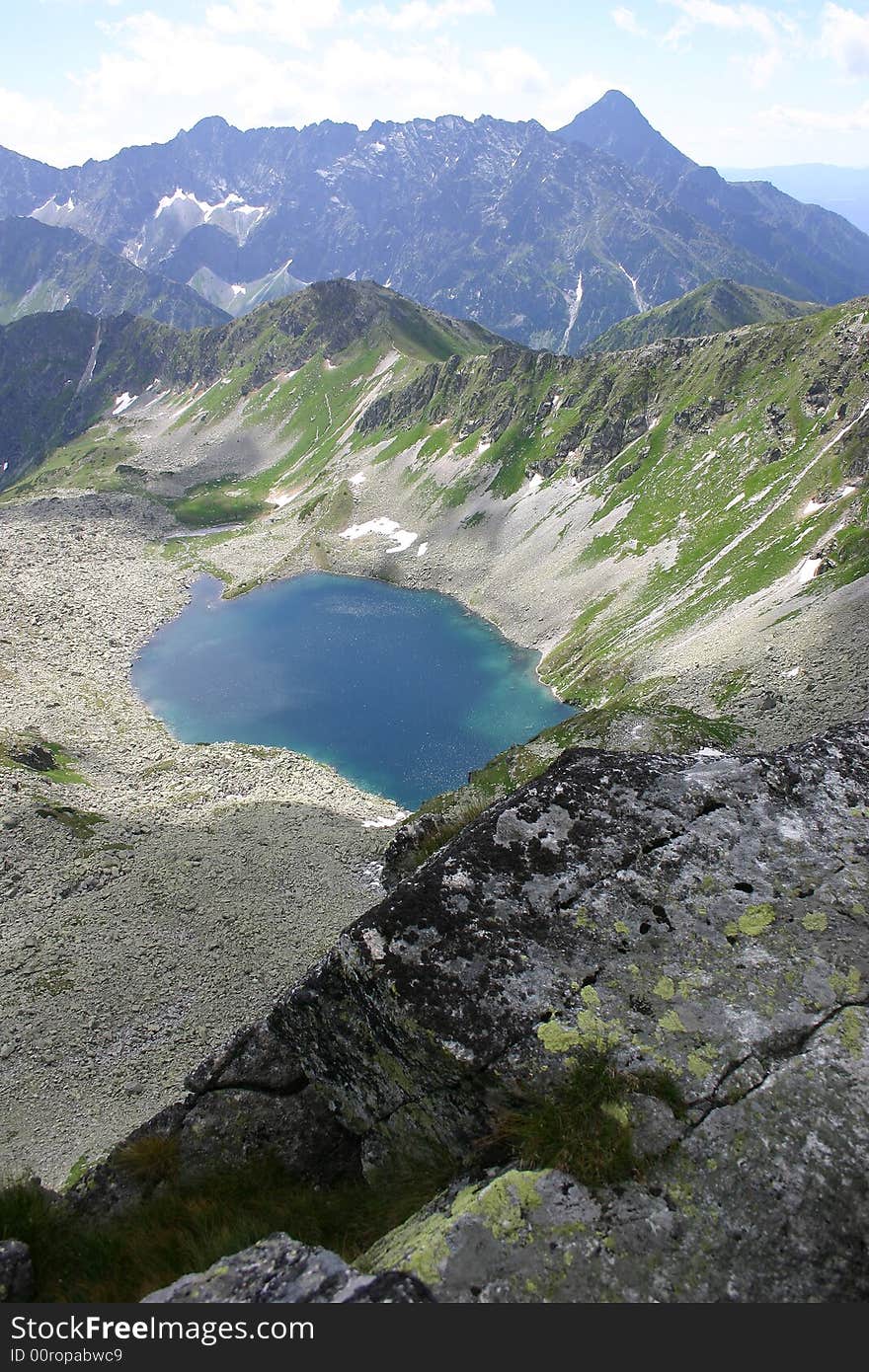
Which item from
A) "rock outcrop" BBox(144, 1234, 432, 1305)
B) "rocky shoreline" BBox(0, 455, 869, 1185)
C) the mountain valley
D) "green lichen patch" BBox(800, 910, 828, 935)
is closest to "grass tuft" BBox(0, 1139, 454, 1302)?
the mountain valley

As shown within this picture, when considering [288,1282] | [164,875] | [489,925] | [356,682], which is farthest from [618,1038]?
[356,682]

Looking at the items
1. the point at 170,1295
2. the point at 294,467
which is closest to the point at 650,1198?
the point at 170,1295

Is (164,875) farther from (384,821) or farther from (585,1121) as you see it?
(585,1121)

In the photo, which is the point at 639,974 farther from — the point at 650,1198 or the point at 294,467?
the point at 294,467

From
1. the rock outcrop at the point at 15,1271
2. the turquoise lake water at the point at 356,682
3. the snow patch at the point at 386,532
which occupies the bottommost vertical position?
the turquoise lake water at the point at 356,682

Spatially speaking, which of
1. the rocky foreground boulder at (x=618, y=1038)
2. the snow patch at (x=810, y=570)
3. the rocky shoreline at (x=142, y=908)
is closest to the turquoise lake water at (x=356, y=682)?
the rocky shoreline at (x=142, y=908)

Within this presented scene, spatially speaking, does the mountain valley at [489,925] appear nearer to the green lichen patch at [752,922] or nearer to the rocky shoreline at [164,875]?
the green lichen patch at [752,922]
